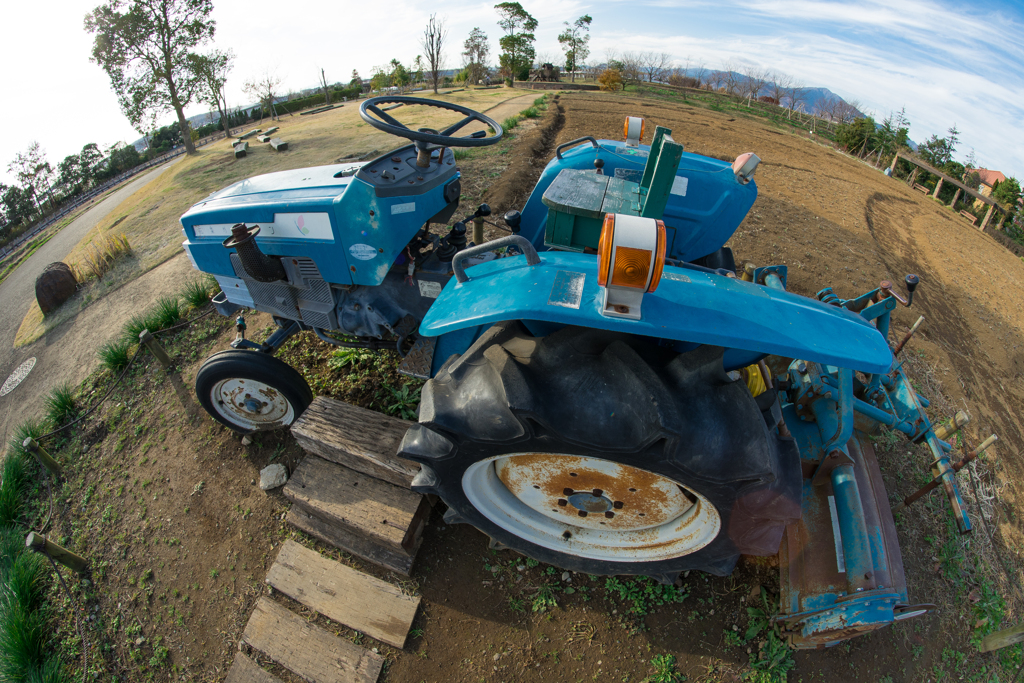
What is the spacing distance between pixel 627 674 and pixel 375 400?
6.79 ft

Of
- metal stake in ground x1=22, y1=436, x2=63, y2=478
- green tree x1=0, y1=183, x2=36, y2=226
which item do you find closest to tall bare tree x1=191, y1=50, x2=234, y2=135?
green tree x1=0, y1=183, x2=36, y2=226

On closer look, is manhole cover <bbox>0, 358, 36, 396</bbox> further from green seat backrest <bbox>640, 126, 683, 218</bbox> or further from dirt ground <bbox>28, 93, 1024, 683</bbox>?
green seat backrest <bbox>640, 126, 683, 218</bbox>

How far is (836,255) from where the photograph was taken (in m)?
5.07

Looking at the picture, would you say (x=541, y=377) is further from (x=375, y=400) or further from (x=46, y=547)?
(x=46, y=547)

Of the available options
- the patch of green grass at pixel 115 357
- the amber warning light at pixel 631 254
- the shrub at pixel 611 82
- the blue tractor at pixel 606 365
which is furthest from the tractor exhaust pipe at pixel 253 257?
the shrub at pixel 611 82

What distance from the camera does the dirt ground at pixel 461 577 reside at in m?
1.99

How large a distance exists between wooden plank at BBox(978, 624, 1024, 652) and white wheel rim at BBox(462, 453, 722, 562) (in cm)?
140

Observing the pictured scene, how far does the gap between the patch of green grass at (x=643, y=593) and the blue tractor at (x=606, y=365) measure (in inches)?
7.7

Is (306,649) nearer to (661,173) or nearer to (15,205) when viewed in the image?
(661,173)

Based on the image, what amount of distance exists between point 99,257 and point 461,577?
715cm

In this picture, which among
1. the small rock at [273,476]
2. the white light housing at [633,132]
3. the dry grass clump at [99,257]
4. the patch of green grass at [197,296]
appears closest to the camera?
the small rock at [273,476]

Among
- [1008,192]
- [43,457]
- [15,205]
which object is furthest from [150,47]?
[1008,192]

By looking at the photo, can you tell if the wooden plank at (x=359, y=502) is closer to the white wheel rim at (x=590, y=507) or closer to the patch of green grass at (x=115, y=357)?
the white wheel rim at (x=590, y=507)

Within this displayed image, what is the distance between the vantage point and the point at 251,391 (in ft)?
9.12
